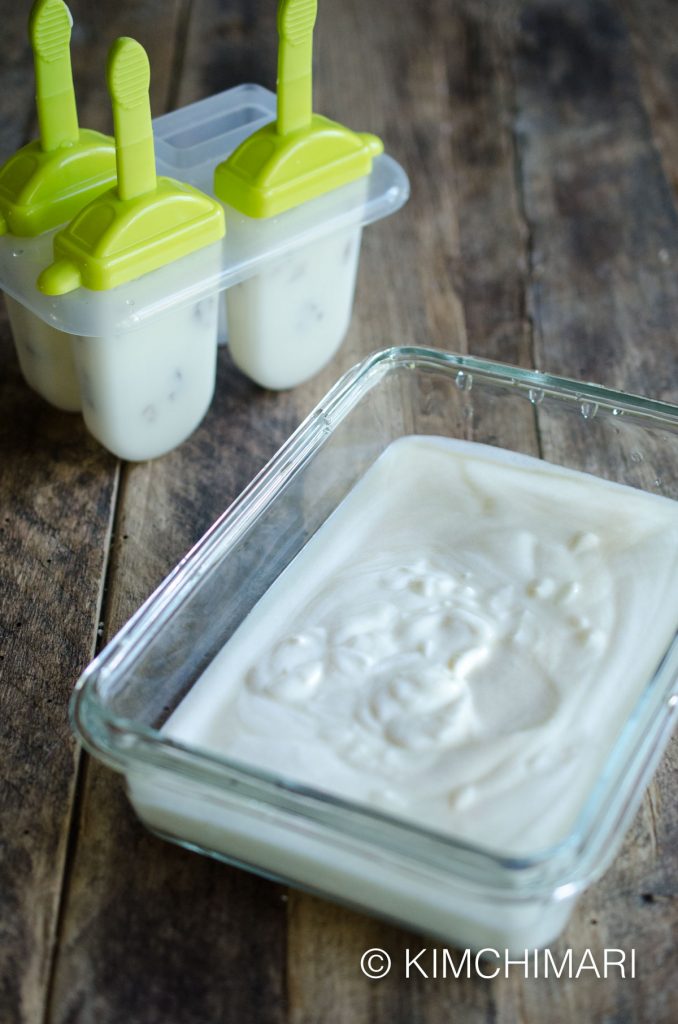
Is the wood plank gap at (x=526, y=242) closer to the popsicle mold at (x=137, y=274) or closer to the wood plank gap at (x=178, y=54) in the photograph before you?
the popsicle mold at (x=137, y=274)

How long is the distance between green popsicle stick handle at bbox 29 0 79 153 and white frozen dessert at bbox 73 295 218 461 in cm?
18

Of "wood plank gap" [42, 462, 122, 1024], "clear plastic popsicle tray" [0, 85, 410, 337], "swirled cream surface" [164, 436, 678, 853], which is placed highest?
"clear plastic popsicle tray" [0, 85, 410, 337]

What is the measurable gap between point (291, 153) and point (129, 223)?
171 mm

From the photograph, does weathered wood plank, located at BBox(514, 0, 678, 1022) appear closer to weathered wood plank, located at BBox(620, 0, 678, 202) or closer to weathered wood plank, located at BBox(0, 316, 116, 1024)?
weathered wood plank, located at BBox(620, 0, 678, 202)

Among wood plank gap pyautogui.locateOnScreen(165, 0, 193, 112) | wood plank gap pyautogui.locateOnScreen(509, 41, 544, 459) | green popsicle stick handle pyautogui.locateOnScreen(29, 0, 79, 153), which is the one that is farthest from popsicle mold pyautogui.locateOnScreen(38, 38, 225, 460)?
wood plank gap pyautogui.locateOnScreen(165, 0, 193, 112)

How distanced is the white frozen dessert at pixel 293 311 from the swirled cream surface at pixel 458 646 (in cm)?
19

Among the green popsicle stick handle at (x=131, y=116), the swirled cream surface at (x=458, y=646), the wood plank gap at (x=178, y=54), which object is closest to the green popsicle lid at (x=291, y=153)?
the green popsicle stick handle at (x=131, y=116)

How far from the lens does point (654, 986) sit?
731 mm

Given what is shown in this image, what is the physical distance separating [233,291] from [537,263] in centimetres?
40

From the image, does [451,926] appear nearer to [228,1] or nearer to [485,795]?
[485,795]

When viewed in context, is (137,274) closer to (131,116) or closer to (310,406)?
(131,116)

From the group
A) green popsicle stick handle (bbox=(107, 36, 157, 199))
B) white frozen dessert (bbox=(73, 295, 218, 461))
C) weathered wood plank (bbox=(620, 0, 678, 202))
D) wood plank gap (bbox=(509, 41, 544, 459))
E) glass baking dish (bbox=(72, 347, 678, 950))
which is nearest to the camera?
glass baking dish (bbox=(72, 347, 678, 950))

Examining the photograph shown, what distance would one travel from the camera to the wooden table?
28.8 inches

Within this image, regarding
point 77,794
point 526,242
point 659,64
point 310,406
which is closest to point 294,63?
point 310,406
